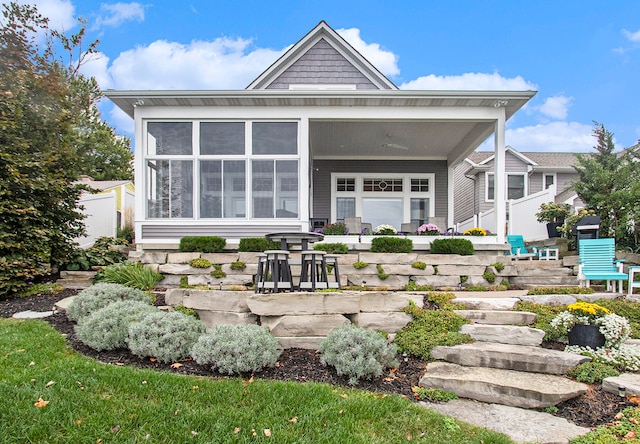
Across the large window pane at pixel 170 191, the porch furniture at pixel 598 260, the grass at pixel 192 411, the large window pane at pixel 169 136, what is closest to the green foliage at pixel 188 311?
the grass at pixel 192 411

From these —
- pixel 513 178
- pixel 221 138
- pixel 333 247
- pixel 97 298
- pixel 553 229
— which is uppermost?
pixel 513 178

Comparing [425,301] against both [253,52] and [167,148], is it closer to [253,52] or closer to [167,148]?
[167,148]

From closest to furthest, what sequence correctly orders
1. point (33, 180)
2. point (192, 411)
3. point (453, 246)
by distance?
1. point (192, 411)
2. point (33, 180)
3. point (453, 246)

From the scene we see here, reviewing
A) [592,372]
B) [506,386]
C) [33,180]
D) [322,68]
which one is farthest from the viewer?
[322,68]

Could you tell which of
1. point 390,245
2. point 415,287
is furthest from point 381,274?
point 390,245

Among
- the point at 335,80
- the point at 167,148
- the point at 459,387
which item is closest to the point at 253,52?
the point at 335,80

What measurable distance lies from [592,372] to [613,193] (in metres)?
6.82

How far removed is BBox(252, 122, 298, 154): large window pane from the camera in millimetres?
8703

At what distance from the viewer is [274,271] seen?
515 centimetres

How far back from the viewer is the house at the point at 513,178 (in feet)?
54.3

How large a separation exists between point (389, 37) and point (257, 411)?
1244 centimetres

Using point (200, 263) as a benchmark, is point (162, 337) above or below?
below

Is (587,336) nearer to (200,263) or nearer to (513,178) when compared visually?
(200,263)

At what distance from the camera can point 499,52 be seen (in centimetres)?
1173
